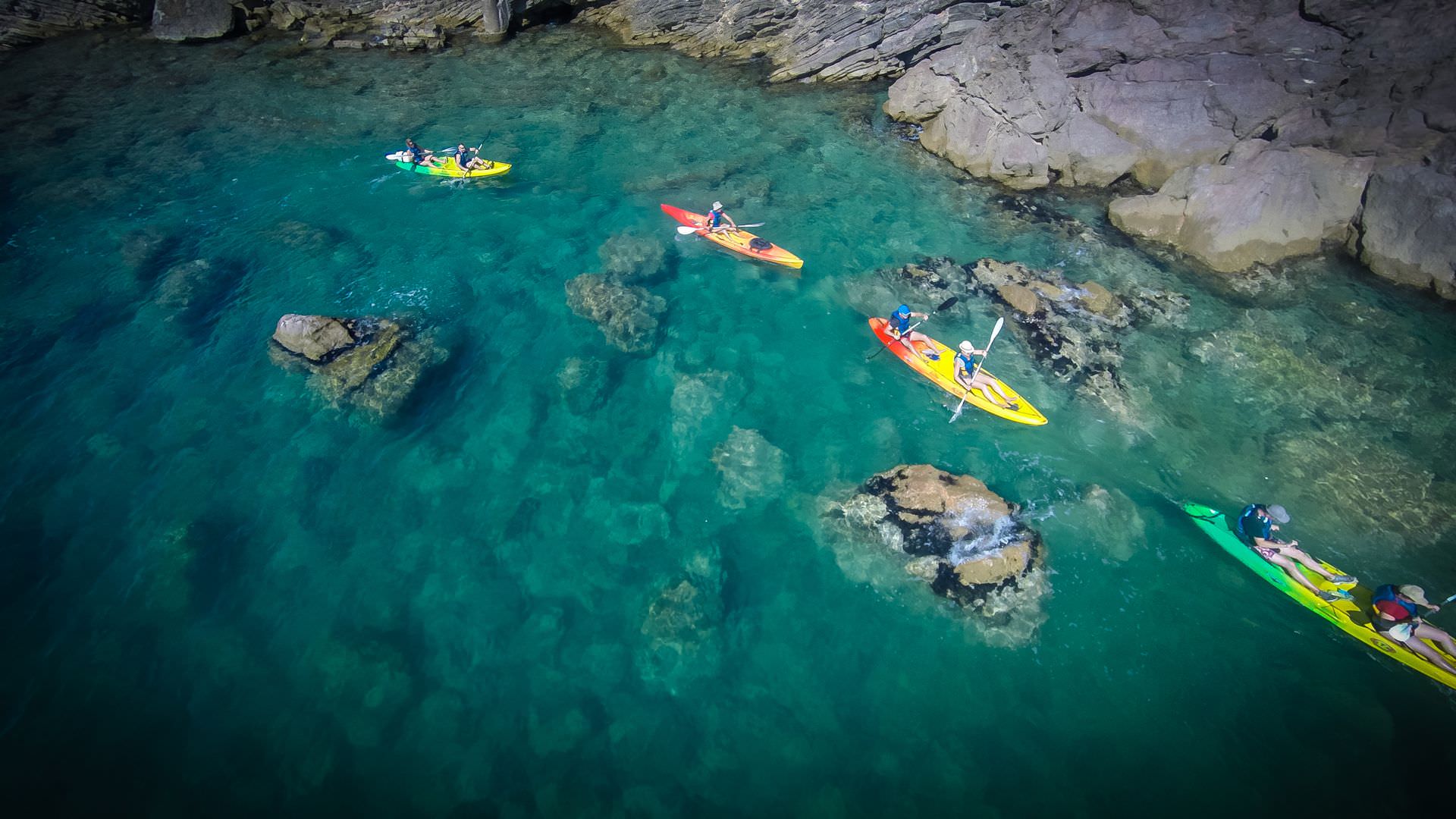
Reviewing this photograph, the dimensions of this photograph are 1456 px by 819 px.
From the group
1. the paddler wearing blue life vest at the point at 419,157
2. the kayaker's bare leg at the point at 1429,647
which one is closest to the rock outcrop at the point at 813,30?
the paddler wearing blue life vest at the point at 419,157

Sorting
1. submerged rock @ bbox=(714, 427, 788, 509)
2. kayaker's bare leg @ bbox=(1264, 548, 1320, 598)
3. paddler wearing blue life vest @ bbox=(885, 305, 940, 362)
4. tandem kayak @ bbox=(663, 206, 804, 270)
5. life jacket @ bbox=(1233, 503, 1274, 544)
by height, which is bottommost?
submerged rock @ bbox=(714, 427, 788, 509)

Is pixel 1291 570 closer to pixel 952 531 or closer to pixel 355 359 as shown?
pixel 952 531

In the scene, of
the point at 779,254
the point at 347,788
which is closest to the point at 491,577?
the point at 347,788

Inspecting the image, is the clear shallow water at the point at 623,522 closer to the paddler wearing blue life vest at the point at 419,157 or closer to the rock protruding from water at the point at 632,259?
the rock protruding from water at the point at 632,259

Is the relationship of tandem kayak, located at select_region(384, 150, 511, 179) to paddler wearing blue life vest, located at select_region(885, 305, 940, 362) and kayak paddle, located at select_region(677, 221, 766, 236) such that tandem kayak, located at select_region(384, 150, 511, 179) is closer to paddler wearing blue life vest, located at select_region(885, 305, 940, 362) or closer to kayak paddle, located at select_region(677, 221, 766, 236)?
kayak paddle, located at select_region(677, 221, 766, 236)

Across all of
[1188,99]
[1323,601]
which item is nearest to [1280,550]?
[1323,601]

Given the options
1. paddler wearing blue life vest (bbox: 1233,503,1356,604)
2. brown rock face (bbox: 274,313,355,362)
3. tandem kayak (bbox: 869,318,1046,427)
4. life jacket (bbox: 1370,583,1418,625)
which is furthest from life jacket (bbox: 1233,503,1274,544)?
brown rock face (bbox: 274,313,355,362)
